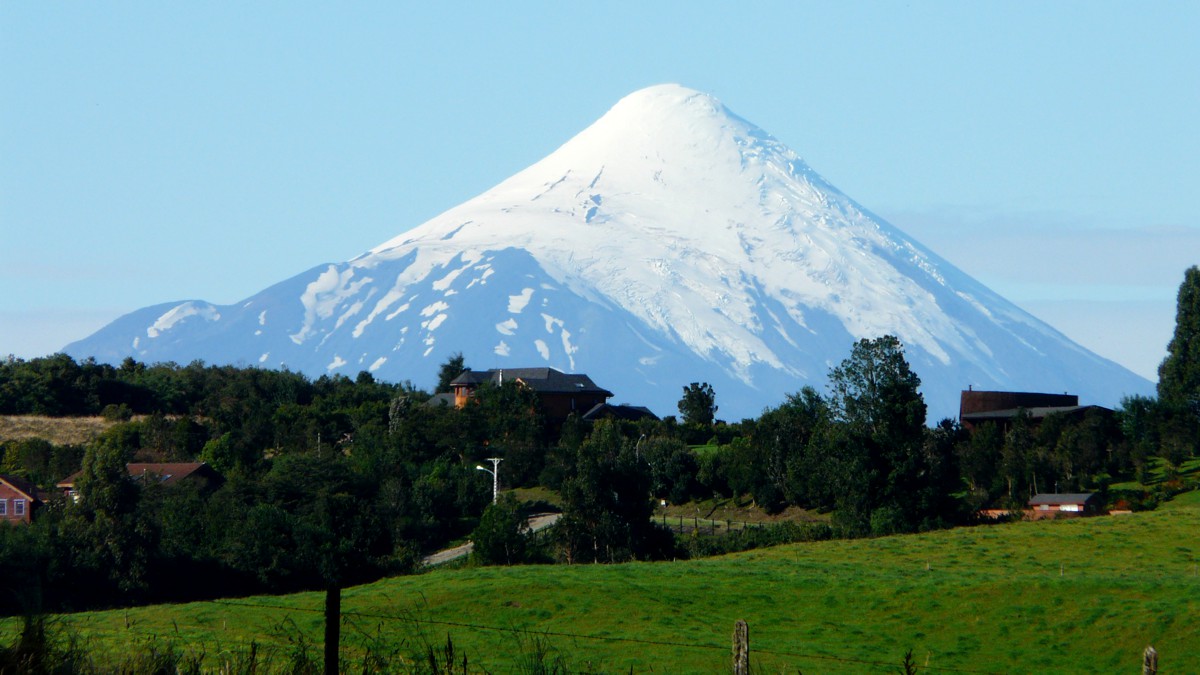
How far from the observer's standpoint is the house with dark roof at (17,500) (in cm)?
7981

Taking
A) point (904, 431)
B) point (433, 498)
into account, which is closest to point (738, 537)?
point (904, 431)

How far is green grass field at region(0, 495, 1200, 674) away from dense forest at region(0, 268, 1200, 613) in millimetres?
8004

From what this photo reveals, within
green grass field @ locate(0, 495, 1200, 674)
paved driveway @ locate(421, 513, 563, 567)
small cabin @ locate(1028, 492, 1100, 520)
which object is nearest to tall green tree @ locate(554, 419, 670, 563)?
paved driveway @ locate(421, 513, 563, 567)

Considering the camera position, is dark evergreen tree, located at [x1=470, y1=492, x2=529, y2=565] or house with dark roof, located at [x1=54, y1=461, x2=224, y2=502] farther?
house with dark roof, located at [x1=54, y1=461, x2=224, y2=502]

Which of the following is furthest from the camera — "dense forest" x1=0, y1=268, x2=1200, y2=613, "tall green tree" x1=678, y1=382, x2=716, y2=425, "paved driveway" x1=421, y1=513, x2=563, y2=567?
"tall green tree" x1=678, y1=382, x2=716, y2=425

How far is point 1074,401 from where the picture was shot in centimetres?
13288

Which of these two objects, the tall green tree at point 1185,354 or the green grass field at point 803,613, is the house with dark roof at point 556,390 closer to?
the tall green tree at point 1185,354

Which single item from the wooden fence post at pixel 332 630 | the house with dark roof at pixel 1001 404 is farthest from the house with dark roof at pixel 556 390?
the wooden fence post at pixel 332 630

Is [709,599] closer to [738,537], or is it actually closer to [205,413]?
[738,537]

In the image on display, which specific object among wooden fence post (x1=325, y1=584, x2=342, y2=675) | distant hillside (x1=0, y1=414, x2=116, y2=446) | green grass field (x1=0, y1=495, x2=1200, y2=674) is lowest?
green grass field (x1=0, y1=495, x2=1200, y2=674)

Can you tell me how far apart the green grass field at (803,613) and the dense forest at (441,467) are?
800cm

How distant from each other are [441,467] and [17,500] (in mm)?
27728

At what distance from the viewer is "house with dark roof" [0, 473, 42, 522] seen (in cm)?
7981

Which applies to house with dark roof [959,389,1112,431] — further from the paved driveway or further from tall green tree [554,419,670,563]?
tall green tree [554,419,670,563]
